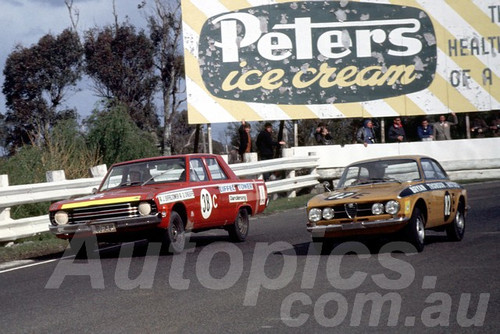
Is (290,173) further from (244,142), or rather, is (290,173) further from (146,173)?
(146,173)

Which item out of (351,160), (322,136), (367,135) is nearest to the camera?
(351,160)

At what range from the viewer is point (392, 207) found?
38.1ft

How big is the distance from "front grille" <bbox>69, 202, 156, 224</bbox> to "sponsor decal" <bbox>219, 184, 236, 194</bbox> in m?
2.17

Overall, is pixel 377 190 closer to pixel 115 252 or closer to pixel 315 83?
pixel 115 252

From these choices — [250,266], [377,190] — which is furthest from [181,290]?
[377,190]

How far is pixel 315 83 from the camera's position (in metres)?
29.9

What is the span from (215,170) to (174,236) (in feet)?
7.84

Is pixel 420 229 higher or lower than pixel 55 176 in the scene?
lower

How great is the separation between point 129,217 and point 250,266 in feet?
7.15

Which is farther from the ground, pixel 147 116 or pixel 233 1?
pixel 233 1

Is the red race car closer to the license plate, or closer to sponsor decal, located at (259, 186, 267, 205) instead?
the license plate

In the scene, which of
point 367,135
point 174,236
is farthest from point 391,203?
point 367,135

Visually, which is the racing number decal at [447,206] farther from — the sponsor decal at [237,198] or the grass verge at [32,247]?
the grass verge at [32,247]

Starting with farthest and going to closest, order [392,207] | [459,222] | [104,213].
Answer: [459,222]
[104,213]
[392,207]
